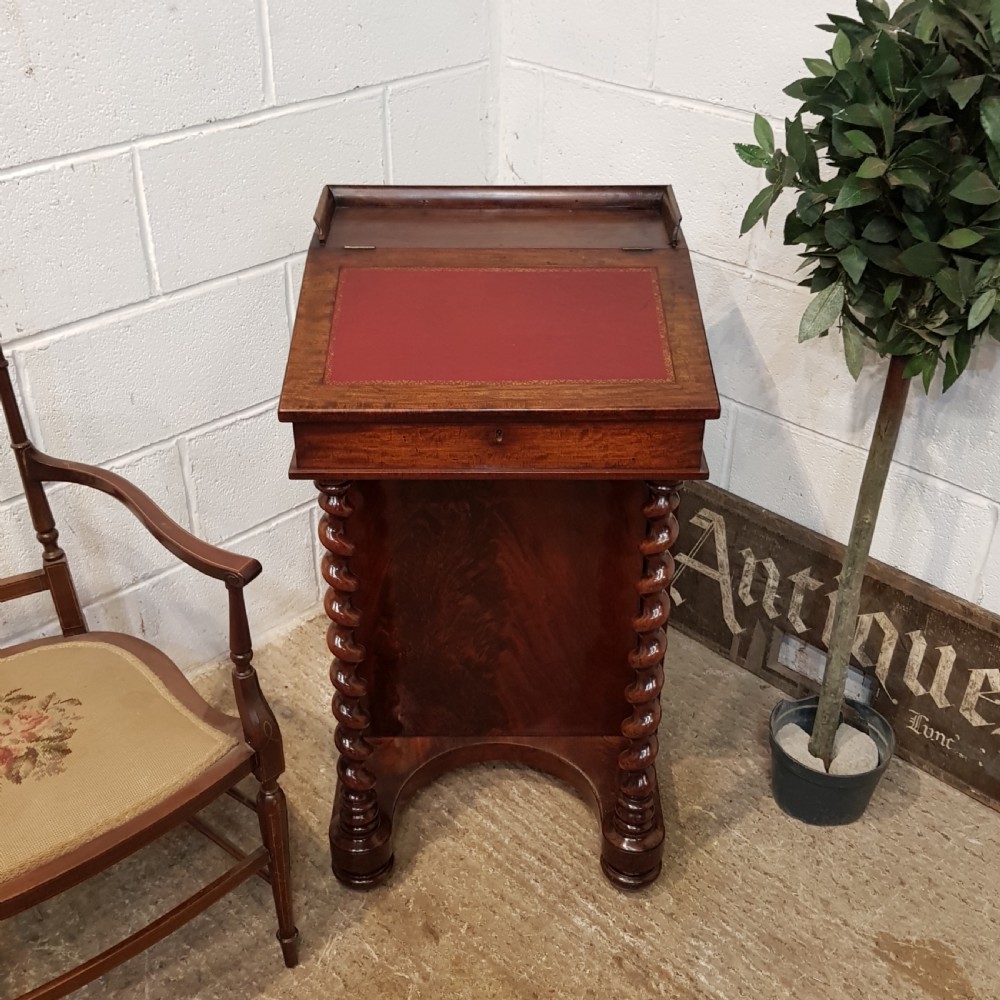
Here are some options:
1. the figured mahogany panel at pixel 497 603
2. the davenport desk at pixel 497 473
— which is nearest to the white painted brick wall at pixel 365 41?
the davenport desk at pixel 497 473

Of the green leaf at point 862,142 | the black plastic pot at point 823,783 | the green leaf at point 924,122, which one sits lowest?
the black plastic pot at point 823,783

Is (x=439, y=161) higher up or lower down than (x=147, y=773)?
higher up

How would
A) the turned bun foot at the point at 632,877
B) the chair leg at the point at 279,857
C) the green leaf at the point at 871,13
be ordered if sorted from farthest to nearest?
the turned bun foot at the point at 632,877 < the chair leg at the point at 279,857 < the green leaf at the point at 871,13

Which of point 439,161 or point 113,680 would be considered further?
point 439,161

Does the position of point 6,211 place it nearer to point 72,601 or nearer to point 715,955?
point 72,601

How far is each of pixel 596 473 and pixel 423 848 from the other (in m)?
0.82

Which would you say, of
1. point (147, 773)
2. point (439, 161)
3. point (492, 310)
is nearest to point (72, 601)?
point (147, 773)

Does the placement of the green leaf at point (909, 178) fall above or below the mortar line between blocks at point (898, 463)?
above

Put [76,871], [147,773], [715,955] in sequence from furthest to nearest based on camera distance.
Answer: [715,955]
[147,773]
[76,871]

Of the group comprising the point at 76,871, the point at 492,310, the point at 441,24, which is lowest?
the point at 76,871

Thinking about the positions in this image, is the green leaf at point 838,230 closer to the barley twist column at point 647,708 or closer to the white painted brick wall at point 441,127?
the barley twist column at point 647,708

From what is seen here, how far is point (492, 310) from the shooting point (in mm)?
1520

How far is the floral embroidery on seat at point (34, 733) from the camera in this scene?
144 centimetres

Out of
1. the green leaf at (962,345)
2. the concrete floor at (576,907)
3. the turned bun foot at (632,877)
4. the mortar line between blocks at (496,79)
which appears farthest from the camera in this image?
the mortar line between blocks at (496,79)
